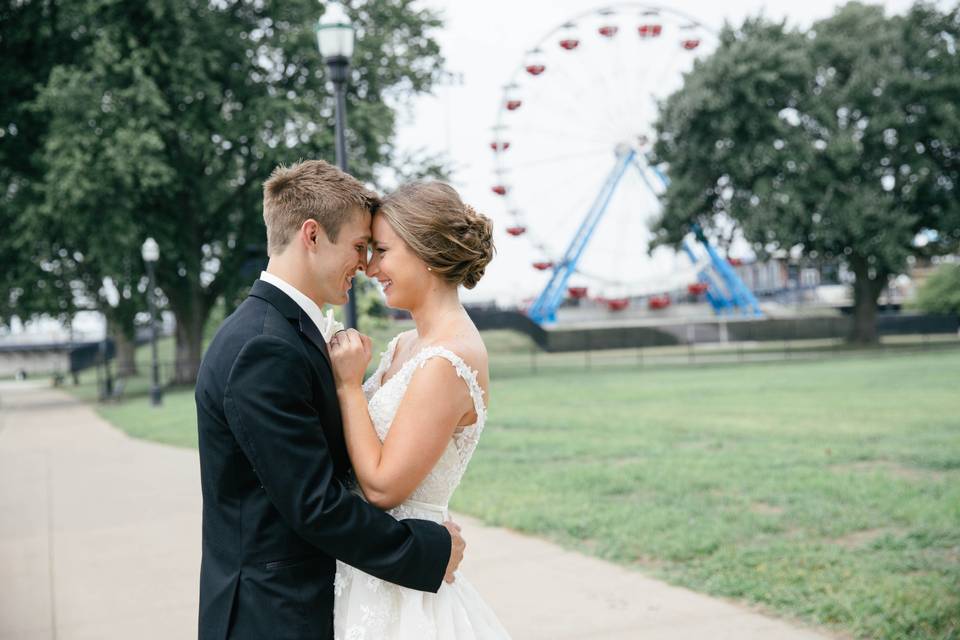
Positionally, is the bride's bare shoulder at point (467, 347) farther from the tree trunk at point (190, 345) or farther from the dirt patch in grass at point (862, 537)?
the tree trunk at point (190, 345)

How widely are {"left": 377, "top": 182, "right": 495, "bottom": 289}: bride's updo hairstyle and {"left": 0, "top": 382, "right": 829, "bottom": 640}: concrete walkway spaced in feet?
9.81

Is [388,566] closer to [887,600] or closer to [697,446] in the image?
[887,600]

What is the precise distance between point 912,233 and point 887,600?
34.3 m

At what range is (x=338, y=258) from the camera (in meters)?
2.48

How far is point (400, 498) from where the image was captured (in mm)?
2438

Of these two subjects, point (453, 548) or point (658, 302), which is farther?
point (658, 302)

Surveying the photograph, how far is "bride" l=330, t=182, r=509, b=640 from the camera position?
2443 mm

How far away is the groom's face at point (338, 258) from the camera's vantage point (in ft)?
8.08

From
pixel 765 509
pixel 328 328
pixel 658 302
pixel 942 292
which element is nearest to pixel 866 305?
pixel 658 302

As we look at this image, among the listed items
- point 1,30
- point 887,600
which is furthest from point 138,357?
point 887,600

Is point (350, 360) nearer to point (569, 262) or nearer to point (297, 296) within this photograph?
point (297, 296)

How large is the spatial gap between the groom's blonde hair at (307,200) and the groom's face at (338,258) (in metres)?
0.02

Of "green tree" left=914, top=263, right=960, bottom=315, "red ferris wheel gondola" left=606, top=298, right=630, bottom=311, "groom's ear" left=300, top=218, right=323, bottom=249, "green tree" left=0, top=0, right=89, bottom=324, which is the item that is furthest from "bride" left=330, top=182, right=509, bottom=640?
"green tree" left=914, top=263, right=960, bottom=315

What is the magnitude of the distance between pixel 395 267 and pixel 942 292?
2554 inches
